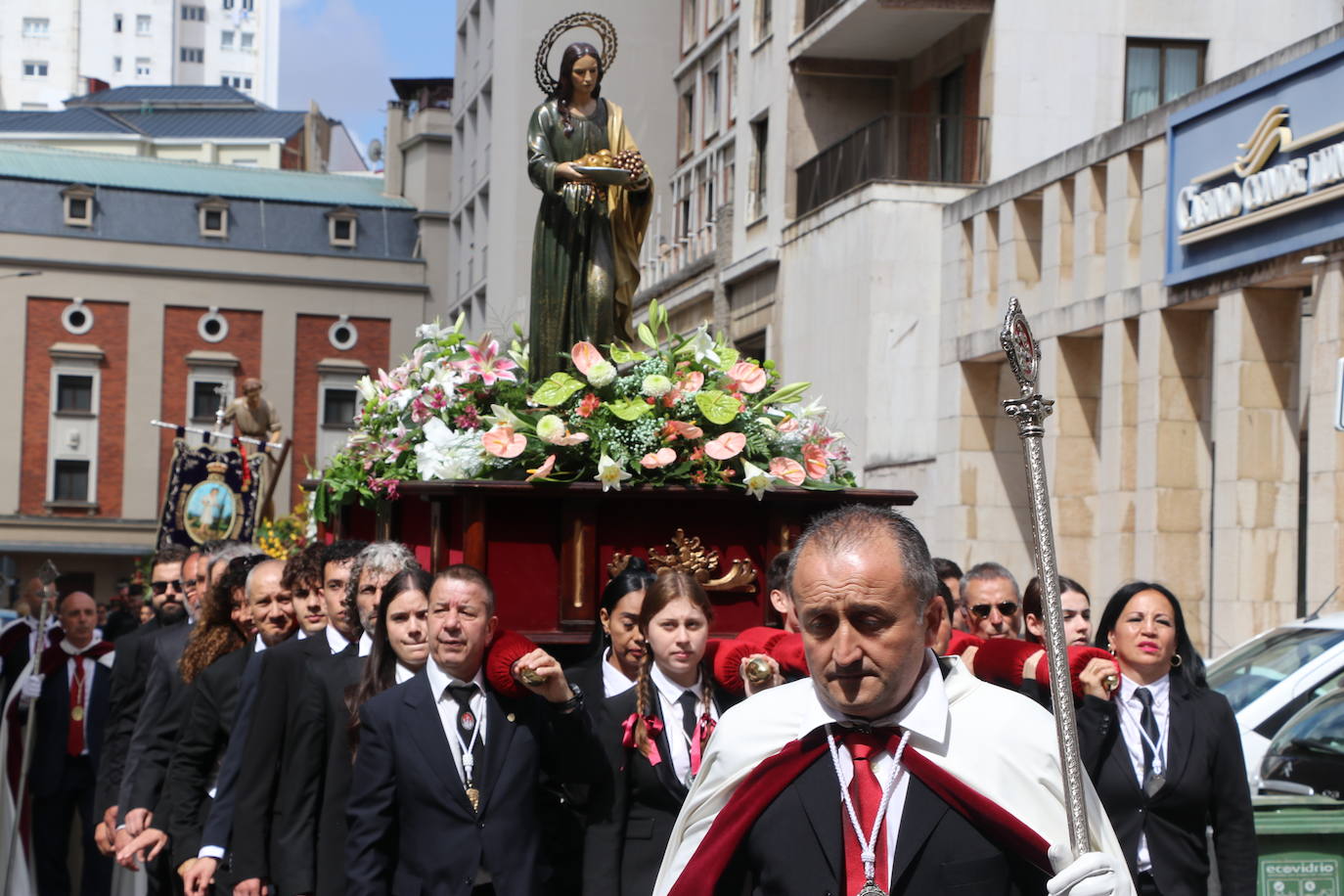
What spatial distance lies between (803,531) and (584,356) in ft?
9.92

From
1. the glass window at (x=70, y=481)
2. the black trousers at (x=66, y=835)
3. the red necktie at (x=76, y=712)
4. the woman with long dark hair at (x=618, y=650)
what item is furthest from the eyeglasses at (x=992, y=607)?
the glass window at (x=70, y=481)

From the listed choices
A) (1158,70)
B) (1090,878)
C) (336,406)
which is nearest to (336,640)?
(1090,878)

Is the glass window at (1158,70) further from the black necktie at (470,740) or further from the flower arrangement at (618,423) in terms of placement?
the black necktie at (470,740)

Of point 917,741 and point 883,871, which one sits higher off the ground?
point 917,741

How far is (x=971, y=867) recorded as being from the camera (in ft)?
11.9

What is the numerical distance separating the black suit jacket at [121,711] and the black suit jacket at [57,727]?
1310 millimetres

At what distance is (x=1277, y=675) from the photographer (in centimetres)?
1109

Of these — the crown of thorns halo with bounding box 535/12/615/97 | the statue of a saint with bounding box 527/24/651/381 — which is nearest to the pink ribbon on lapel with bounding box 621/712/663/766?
the statue of a saint with bounding box 527/24/651/381

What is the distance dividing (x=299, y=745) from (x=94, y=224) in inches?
2282

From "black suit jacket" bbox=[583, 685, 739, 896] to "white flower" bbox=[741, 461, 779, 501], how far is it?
176 cm

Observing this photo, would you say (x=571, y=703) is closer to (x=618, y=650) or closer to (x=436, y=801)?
(x=436, y=801)

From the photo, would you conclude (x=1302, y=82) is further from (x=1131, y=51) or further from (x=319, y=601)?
(x=319, y=601)

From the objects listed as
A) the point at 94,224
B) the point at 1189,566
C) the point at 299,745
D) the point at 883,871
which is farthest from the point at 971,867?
the point at 94,224

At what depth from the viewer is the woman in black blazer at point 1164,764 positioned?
6.01m
